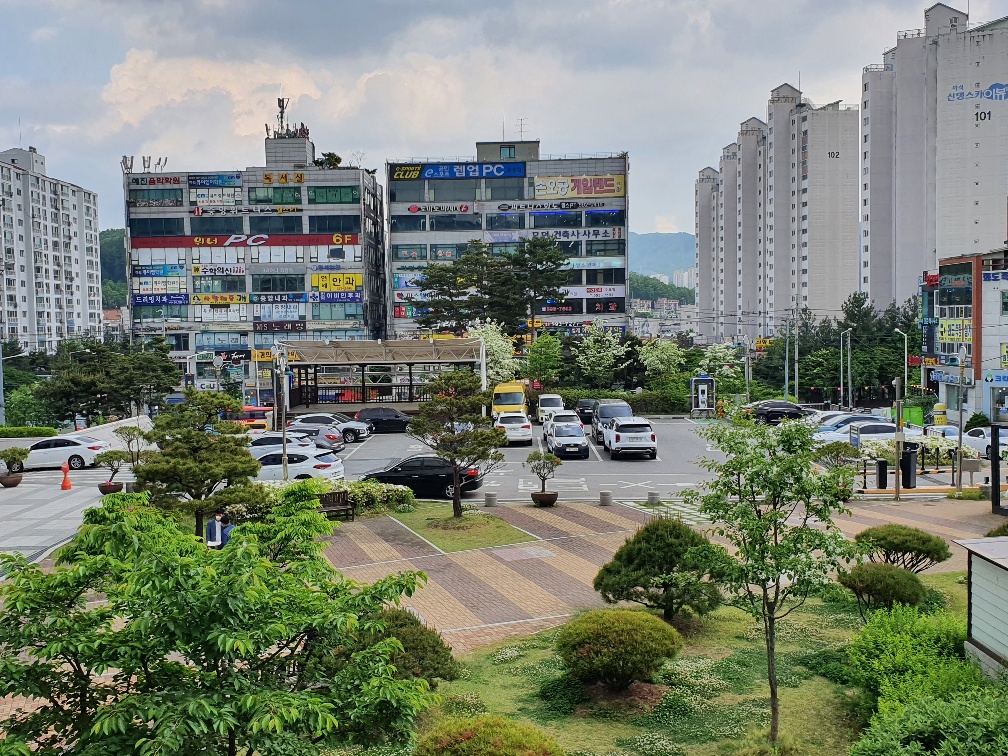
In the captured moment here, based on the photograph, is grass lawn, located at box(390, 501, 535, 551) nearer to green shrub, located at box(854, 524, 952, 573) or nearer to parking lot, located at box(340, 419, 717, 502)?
parking lot, located at box(340, 419, 717, 502)

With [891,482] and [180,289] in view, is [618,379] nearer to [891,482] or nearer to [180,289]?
[891,482]

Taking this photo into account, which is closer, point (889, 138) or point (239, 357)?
point (239, 357)

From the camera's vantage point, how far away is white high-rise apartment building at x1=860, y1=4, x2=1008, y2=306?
73812 mm

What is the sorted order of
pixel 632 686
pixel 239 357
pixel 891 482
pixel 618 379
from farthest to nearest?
pixel 239 357 < pixel 618 379 < pixel 891 482 < pixel 632 686

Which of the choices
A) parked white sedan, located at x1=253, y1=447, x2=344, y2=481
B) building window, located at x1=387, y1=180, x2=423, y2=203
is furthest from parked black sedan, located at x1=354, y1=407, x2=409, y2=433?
building window, located at x1=387, y1=180, x2=423, y2=203

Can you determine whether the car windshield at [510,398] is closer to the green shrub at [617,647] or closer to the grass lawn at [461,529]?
the grass lawn at [461,529]

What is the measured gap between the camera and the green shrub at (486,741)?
8.29m

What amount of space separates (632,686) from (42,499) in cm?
2121

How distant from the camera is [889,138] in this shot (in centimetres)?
8675

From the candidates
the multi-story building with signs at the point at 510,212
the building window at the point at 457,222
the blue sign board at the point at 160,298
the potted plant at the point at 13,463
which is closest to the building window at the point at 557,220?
the multi-story building with signs at the point at 510,212

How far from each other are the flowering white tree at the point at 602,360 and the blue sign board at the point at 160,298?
135 ft

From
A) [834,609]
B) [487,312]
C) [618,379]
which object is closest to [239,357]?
[487,312]

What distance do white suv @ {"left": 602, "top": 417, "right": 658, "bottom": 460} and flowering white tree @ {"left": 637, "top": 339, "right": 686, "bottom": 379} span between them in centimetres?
1992

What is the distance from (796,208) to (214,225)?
57.8m
